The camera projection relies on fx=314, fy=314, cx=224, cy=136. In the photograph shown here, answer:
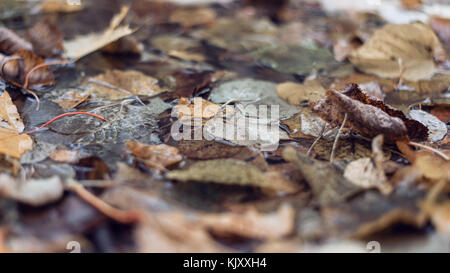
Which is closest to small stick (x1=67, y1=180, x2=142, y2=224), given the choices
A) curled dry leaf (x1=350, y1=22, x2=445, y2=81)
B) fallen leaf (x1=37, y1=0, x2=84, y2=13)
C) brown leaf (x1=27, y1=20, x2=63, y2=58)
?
brown leaf (x1=27, y1=20, x2=63, y2=58)

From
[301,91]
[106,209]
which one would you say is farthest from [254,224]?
[301,91]

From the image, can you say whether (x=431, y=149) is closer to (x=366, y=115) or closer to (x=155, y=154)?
(x=366, y=115)

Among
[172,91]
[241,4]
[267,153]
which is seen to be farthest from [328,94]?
[241,4]

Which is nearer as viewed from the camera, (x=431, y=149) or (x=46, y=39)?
(x=431, y=149)

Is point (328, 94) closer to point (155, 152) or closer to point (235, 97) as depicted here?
point (235, 97)

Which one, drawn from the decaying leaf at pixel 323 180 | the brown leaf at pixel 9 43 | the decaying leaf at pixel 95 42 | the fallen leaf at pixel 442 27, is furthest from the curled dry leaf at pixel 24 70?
the fallen leaf at pixel 442 27

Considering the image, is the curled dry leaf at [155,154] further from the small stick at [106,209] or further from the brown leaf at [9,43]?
the brown leaf at [9,43]
